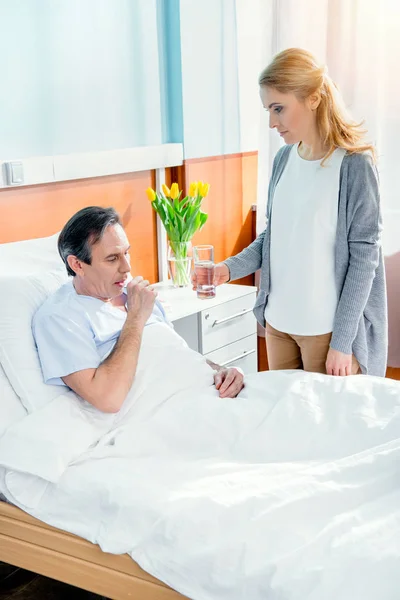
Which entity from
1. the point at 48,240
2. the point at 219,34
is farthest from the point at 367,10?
the point at 48,240

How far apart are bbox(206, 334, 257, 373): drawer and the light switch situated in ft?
3.31

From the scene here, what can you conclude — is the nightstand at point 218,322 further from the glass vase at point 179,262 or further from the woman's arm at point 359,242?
the woman's arm at point 359,242

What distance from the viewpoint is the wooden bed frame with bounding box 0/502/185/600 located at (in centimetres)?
155

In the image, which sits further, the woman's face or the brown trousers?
the brown trousers

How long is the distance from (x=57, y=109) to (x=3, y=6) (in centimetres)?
40

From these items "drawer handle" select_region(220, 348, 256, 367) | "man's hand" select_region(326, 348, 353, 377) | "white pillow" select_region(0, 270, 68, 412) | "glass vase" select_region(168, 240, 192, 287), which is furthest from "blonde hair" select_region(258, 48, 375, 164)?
"drawer handle" select_region(220, 348, 256, 367)

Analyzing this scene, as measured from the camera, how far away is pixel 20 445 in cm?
171

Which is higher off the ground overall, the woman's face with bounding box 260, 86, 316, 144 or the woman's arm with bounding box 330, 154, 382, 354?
the woman's face with bounding box 260, 86, 316, 144

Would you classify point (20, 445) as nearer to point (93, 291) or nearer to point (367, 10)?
point (93, 291)

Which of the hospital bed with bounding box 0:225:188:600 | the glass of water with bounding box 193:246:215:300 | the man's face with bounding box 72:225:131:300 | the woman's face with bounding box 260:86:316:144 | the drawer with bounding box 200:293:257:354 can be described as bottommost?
the hospital bed with bounding box 0:225:188:600

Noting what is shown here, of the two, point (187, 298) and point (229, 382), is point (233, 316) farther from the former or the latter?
point (229, 382)

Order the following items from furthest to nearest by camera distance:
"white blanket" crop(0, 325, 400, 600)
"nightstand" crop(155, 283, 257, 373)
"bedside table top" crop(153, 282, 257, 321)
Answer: "nightstand" crop(155, 283, 257, 373), "bedside table top" crop(153, 282, 257, 321), "white blanket" crop(0, 325, 400, 600)

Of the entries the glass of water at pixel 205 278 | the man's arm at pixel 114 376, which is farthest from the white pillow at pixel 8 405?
the glass of water at pixel 205 278

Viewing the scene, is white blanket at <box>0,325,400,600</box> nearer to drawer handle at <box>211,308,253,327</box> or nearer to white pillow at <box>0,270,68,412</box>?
white pillow at <box>0,270,68,412</box>
